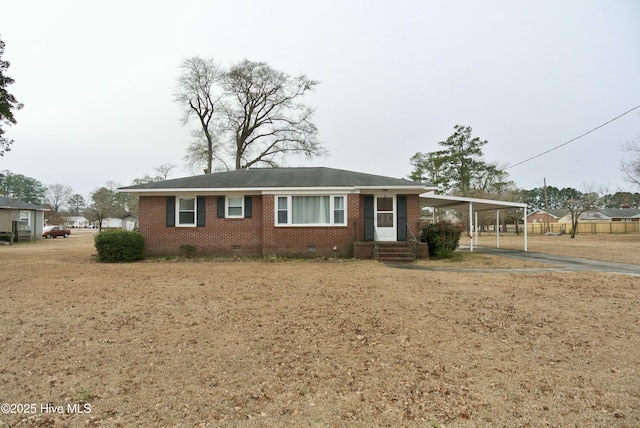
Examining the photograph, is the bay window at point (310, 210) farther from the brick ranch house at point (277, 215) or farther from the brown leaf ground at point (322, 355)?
the brown leaf ground at point (322, 355)

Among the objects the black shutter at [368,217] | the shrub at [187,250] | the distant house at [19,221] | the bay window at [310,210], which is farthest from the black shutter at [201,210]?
the distant house at [19,221]

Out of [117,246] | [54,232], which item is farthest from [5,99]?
[54,232]

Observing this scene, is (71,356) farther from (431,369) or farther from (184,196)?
(184,196)

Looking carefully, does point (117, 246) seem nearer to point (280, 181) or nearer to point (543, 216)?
point (280, 181)

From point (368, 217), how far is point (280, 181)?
13.4 feet

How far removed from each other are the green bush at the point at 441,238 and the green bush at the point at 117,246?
11786 mm

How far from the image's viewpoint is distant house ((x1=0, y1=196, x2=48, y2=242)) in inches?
1089

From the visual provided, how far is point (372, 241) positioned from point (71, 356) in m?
11.5

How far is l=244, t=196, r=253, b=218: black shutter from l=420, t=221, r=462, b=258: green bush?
24.1 ft

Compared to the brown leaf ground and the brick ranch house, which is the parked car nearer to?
the brick ranch house

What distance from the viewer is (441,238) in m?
14.4

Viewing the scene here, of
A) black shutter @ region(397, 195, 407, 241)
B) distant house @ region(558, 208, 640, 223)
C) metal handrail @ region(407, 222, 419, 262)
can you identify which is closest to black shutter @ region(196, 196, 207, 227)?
black shutter @ region(397, 195, 407, 241)

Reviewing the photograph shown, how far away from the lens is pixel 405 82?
18.8 m

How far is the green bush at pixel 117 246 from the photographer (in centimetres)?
1350
